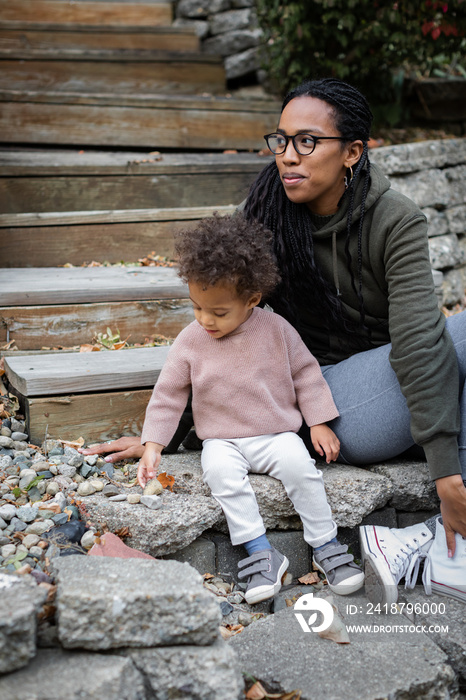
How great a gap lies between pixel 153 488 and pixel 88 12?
449 centimetres

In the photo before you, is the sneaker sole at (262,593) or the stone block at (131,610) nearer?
the stone block at (131,610)

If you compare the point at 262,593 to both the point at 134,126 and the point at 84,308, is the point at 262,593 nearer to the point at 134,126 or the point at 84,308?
the point at 84,308

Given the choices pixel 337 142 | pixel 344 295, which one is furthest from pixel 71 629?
pixel 337 142

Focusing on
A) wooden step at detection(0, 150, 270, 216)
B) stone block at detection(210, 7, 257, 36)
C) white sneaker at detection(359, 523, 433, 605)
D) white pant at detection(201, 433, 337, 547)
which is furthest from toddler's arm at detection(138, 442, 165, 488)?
stone block at detection(210, 7, 257, 36)

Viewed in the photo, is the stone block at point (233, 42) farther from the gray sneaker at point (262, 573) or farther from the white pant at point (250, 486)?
the gray sneaker at point (262, 573)

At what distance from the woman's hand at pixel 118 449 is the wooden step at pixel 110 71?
290 cm

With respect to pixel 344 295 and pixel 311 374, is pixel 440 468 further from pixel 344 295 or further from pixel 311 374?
pixel 344 295

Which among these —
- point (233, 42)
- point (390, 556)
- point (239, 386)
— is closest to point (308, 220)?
point (239, 386)

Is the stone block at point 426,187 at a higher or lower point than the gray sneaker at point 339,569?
higher

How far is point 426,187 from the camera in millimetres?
3844

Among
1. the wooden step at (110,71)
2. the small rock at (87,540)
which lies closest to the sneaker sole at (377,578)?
the small rock at (87,540)

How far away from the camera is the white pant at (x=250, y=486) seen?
2004 millimetres

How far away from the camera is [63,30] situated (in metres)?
4.73
